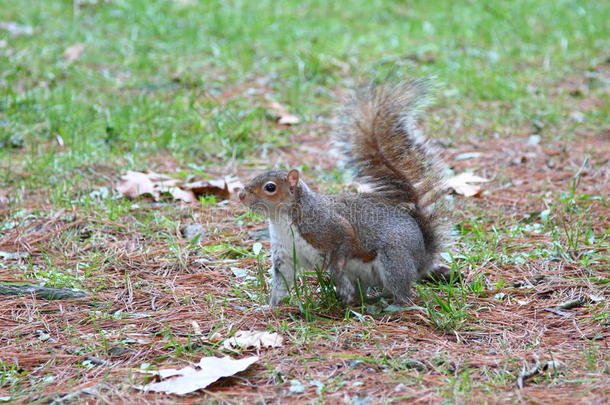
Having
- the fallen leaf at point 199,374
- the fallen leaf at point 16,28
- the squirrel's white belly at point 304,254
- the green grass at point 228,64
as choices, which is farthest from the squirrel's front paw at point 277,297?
the fallen leaf at point 16,28

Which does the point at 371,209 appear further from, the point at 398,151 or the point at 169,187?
the point at 169,187

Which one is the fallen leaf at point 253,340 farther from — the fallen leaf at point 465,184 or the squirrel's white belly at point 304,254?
the fallen leaf at point 465,184

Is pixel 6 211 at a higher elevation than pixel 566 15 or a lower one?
lower

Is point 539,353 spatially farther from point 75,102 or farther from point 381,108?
point 75,102

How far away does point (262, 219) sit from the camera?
343 centimetres

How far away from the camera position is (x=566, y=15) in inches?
290

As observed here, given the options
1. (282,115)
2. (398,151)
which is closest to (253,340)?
(398,151)

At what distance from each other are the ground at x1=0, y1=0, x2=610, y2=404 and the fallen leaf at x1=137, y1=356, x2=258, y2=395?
0.10 feet

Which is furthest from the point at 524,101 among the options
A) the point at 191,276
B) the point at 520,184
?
the point at 191,276

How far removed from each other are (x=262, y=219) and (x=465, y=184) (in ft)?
3.39

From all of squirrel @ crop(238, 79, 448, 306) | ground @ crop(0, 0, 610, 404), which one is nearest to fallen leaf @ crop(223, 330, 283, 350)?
ground @ crop(0, 0, 610, 404)

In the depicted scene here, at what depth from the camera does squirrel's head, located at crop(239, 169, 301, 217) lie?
8.54 ft

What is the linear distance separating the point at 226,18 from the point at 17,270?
178 inches

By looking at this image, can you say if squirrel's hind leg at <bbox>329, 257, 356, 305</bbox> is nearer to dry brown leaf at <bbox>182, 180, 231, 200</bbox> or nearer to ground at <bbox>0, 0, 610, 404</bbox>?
ground at <bbox>0, 0, 610, 404</bbox>
